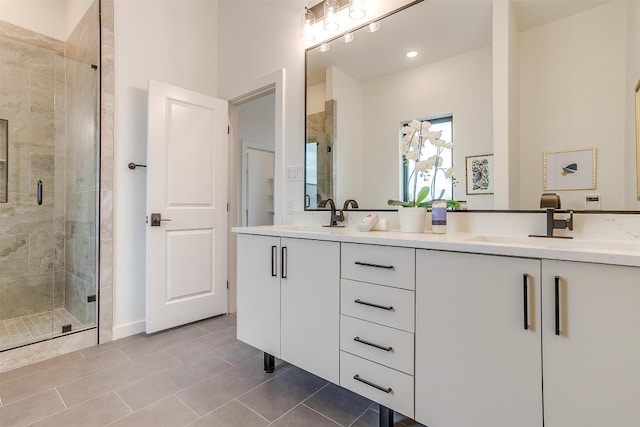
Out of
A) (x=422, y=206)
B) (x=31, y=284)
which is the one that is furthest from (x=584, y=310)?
(x=31, y=284)

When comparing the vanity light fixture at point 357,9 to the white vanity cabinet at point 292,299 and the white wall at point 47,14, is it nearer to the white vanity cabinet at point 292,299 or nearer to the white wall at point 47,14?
the white vanity cabinet at point 292,299

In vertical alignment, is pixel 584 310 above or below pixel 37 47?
below

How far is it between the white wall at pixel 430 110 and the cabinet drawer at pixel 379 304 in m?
0.68

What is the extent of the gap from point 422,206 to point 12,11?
3907mm

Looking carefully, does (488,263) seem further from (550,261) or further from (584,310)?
(584,310)

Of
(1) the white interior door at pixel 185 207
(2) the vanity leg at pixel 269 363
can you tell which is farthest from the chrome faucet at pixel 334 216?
(1) the white interior door at pixel 185 207

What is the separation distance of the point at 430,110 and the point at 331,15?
3.43 feet

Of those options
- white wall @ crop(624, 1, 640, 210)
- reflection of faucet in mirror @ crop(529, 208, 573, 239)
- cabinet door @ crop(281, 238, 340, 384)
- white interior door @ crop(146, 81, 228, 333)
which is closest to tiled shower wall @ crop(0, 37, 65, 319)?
white interior door @ crop(146, 81, 228, 333)

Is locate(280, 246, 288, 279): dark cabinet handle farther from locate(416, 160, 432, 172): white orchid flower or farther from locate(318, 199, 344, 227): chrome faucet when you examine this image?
locate(416, 160, 432, 172): white orchid flower

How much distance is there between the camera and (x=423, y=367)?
1.18 m

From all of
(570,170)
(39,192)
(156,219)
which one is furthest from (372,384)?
(39,192)

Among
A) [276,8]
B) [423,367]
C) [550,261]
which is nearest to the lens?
[550,261]

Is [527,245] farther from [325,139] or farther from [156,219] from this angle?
[156,219]

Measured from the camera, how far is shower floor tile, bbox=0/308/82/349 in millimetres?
2093
